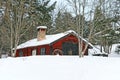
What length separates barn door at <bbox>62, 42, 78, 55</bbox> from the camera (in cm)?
3731

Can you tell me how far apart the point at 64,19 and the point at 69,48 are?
764cm

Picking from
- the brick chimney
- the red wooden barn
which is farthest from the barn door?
the brick chimney

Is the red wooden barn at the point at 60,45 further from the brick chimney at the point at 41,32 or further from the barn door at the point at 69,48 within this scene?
the brick chimney at the point at 41,32

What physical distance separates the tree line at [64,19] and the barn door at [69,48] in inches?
102

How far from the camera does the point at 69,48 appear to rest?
37.3m

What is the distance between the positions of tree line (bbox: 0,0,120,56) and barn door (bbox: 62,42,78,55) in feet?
8.48

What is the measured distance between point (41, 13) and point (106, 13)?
26189 mm

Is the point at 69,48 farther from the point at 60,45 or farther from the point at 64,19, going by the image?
the point at 64,19
